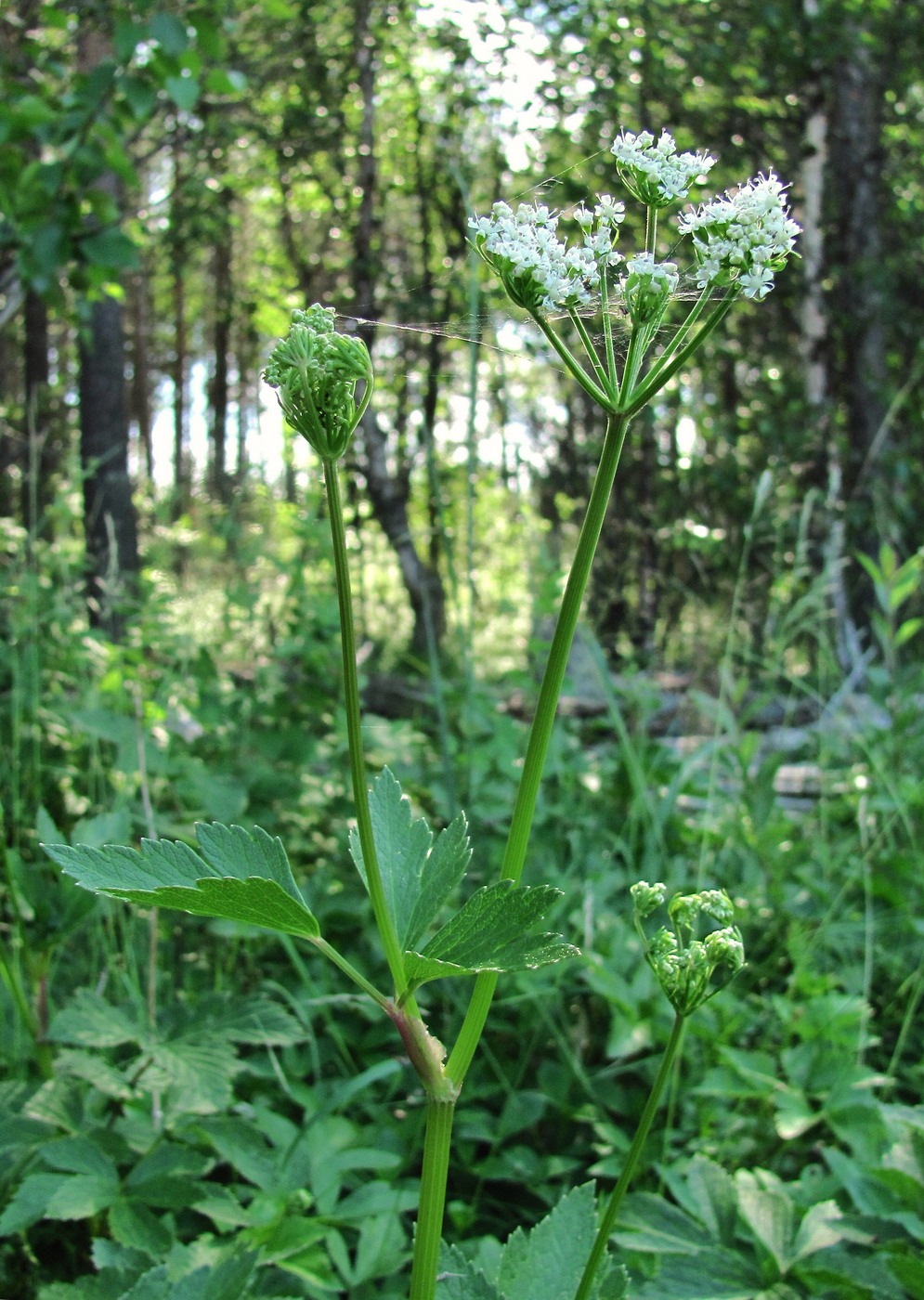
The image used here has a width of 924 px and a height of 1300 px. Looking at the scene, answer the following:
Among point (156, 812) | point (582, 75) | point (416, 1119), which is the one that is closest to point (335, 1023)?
point (416, 1119)

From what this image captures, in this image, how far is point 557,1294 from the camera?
97 cm

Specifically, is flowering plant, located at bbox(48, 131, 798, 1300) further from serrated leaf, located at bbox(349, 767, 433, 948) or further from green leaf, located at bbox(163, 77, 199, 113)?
green leaf, located at bbox(163, 77, 199, 113)

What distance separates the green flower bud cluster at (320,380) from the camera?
0.78m

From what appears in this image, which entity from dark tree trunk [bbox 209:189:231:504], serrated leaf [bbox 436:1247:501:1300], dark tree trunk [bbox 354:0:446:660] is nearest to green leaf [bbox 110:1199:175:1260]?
serrated leaf [bbox 436:1247:501:1300]

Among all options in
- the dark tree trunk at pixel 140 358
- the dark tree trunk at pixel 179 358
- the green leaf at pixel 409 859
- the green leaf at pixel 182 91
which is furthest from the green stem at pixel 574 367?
the dark tree trunk at pixel 140 358

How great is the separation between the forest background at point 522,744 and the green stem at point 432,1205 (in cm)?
50

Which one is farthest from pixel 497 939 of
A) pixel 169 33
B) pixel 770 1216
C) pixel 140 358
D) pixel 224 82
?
pixel 140 358

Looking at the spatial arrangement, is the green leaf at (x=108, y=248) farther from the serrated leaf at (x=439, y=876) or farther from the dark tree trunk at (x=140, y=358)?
the dark tree trunk at (x=140, y=358)

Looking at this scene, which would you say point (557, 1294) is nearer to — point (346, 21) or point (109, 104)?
point (109, 104)

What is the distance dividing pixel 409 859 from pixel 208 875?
194 millimetres

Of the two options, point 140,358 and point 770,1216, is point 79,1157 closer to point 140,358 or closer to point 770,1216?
point 770,1216

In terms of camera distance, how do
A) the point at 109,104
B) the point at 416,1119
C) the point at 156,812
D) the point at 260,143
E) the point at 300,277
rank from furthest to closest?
the point at 300,277, the point at 260,143, the point at 109,104, the point at 156,812, the point at 416,1119

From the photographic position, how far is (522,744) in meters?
2.59

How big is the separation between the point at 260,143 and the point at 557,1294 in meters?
9.05
